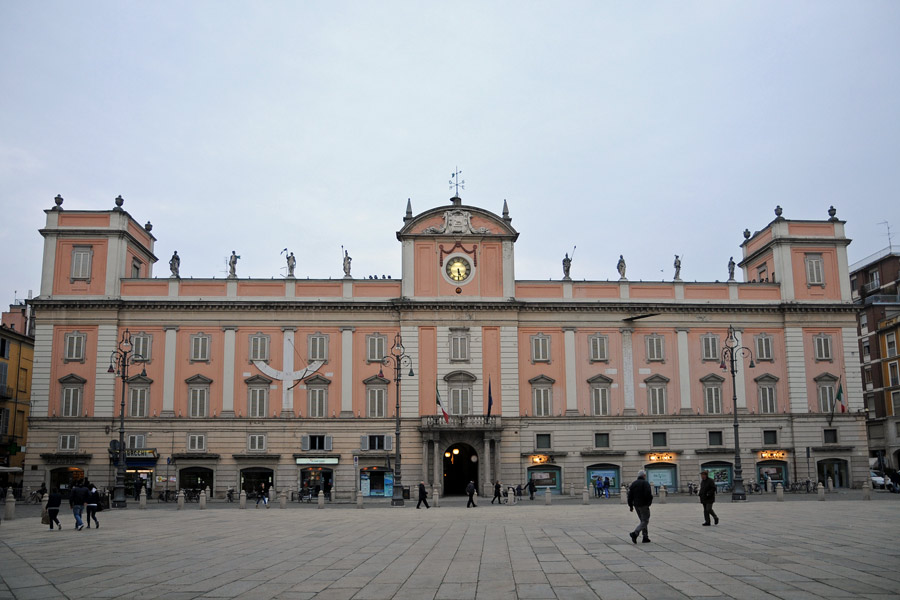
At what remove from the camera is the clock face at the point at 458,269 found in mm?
60812

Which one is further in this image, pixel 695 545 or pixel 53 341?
pixel 53 341

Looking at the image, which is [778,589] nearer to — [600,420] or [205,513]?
[205,513]

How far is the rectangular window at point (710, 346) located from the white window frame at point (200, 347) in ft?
116

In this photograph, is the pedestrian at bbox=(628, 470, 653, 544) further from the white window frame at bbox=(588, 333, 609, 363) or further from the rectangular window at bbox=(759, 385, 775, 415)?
the rectangular window at bbox=(759, 385, 775, 415)

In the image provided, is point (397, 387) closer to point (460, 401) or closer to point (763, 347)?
point (460, 401)

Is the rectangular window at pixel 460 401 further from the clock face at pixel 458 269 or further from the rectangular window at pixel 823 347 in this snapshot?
the rectangular window at pixel 823 347

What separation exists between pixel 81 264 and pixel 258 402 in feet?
51.4

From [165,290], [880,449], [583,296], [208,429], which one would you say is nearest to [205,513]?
[208,429]

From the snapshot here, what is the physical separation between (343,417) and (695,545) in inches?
1539

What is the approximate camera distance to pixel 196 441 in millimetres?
57844

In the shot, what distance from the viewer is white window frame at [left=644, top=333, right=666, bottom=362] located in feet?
201

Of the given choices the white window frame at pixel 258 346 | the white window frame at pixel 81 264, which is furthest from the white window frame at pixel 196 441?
the white window frame at pixel 81 264

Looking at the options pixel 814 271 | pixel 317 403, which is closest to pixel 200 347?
pixel 317 403

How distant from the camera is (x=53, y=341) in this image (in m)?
58.2
